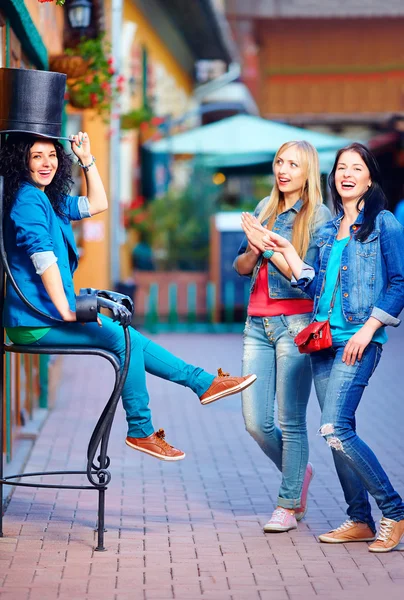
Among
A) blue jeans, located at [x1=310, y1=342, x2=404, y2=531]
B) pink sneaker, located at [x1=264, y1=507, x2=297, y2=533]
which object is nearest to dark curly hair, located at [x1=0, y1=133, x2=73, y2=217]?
blue jeans, located at [x1=310, y1=342, x2=404, y2=531]

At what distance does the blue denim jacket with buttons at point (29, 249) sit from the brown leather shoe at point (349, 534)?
1603 mm

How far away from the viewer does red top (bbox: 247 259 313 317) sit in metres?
5.98

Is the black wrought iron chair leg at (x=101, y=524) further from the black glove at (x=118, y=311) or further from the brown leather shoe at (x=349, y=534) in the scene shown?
the brown leather shoe at (x=349, y=534)

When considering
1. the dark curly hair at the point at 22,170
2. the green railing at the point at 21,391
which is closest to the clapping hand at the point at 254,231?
the dark curly hair at the point at 22,170

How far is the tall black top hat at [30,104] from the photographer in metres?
5.62

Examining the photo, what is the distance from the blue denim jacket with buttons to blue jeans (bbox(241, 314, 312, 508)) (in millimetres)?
1012

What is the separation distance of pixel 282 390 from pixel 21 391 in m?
3.12

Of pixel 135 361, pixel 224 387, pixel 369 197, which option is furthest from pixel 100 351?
pixel 369 197

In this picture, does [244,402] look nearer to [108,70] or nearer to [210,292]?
[108,70]

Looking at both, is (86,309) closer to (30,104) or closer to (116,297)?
(116,297)

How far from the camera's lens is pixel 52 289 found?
5281 mm

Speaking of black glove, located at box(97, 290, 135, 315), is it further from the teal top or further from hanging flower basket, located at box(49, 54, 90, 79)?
hanging flower basket, located at box(49, 54, 90, 79)

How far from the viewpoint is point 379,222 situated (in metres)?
5.64

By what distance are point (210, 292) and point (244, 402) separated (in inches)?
428
